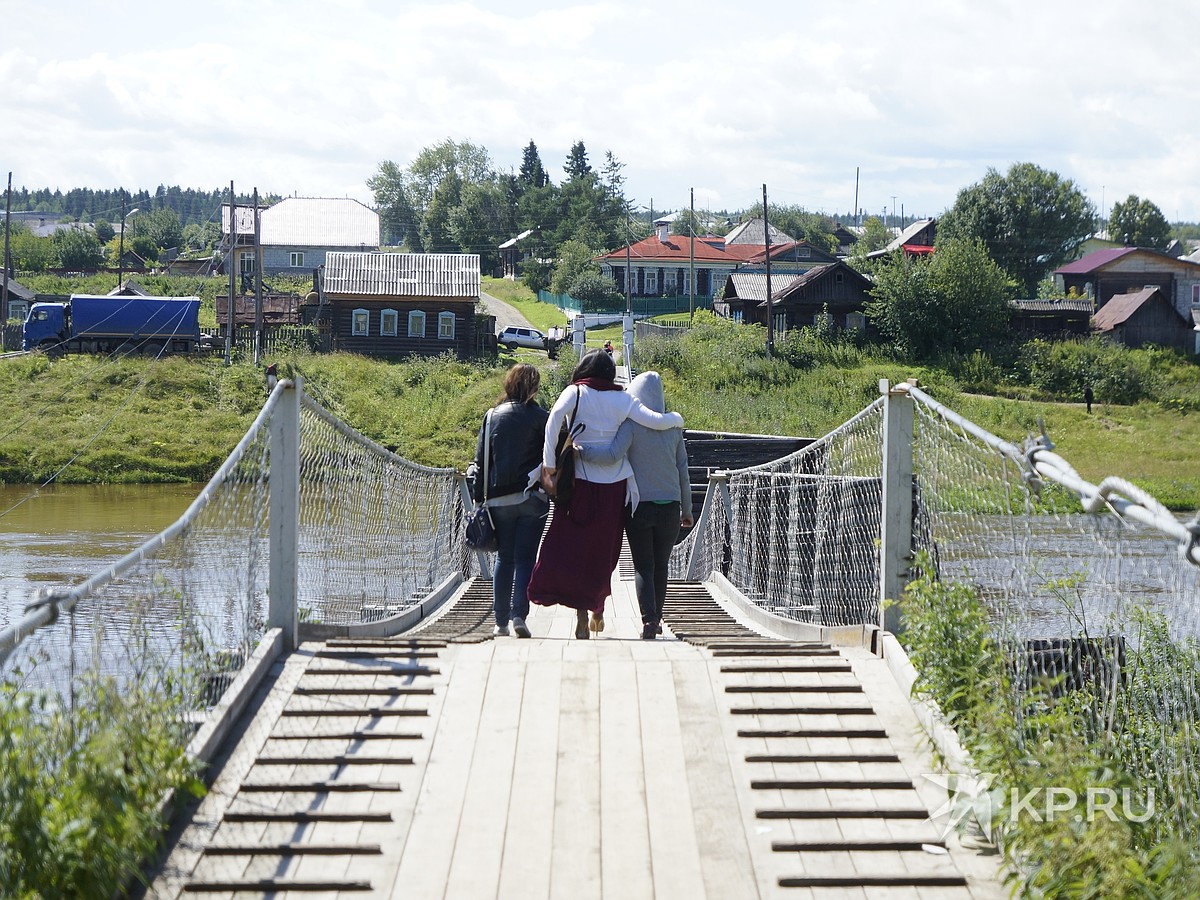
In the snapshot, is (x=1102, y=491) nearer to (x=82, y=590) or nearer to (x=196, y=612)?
(x=82, y=590)

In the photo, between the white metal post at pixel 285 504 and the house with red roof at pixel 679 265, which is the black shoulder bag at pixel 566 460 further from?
the house with red roof at pixel 679 265

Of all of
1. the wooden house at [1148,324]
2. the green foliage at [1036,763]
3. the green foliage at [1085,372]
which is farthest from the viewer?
the wooden house at [1148,324]

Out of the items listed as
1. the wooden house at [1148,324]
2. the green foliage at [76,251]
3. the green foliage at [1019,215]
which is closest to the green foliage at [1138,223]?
the green foliage at [1019,215]

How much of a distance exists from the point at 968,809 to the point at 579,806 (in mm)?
958

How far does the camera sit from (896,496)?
168 inches

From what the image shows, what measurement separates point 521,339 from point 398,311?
4.41m

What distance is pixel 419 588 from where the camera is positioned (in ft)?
28.0

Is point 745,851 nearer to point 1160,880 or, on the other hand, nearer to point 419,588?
point 1160,880

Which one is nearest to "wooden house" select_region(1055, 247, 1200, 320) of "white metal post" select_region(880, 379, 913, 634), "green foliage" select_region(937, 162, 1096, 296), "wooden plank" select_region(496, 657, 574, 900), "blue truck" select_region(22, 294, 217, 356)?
"green foliage" select_region(937, 162, 1096, 296)

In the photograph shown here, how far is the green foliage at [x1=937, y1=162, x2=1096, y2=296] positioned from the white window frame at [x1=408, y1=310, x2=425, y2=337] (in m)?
29.9

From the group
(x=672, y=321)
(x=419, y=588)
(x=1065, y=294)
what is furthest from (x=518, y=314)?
(x=419, y=588)

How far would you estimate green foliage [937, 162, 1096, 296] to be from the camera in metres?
60.5

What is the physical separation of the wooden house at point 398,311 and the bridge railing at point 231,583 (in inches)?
1416

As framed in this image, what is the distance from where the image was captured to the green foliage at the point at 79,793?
2.31 meters
